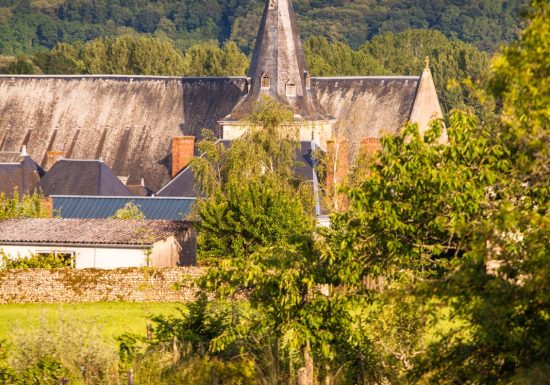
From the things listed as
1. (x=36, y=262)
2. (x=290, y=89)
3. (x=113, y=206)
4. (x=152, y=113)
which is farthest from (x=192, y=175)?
(x=36, y=262)

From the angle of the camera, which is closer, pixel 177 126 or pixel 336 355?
pixel 336 355

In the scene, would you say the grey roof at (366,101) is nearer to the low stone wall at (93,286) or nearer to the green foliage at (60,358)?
the low stone wall at (93,286)

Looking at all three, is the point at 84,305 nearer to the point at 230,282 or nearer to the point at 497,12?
the point at 230,282

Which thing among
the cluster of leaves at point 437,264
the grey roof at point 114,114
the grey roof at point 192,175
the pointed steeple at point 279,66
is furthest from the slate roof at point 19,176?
the cluster of leaves at point 437,264

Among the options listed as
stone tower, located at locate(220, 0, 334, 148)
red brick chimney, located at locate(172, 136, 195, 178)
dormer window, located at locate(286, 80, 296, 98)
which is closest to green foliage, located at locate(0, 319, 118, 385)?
stone tower, located at locate(220, 0, 334, 148)

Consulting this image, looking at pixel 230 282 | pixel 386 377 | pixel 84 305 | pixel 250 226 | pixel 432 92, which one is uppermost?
pixel 432 92

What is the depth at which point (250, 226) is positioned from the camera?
35750 millimetres

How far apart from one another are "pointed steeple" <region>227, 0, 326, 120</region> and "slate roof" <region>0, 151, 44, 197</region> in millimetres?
8563

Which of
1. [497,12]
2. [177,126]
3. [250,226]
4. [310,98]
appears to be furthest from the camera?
[497,12]

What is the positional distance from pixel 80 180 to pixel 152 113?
1383cm

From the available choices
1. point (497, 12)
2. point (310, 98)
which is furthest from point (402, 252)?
point (497, 12)

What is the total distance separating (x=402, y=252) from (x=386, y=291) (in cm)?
133

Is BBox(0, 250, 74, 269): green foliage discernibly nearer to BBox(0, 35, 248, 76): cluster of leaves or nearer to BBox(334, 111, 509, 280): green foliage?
BBox(334, 111, 509, 280): green foliage

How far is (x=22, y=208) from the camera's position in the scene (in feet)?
140
